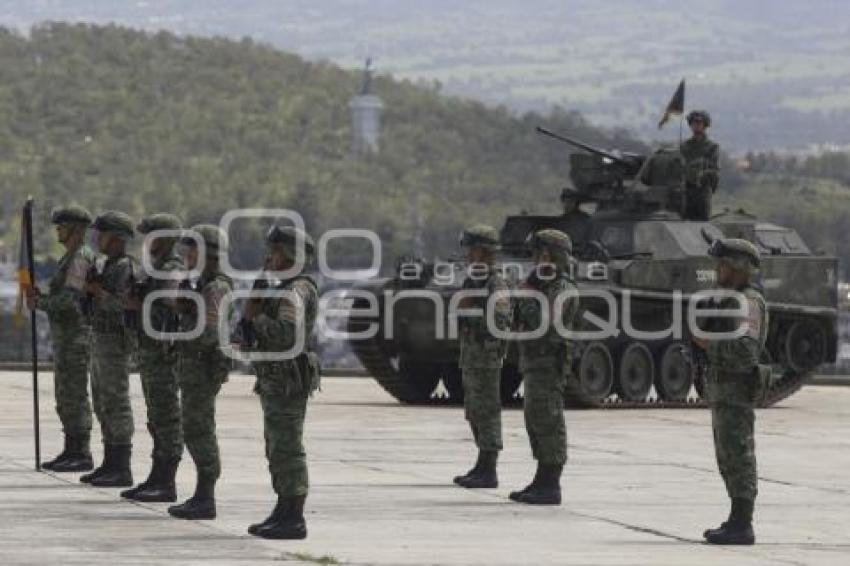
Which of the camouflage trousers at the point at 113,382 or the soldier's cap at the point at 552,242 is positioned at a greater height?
the soldier's cap at the point at 552,242

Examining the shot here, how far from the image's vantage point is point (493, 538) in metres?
19.1

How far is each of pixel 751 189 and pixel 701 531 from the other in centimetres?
13559

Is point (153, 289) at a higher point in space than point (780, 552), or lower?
higher

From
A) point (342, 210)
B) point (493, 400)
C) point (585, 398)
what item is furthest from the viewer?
point (342, 210)

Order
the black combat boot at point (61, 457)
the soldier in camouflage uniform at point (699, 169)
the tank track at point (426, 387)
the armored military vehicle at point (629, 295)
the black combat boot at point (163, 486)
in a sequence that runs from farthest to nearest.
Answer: the soldier in camouflage uniform at point (699, 169), the tank track at point (426, 387), the armored military vehicle at point (629, 295), the black combat boot at point (61, 457), the black combat boot at point (163, 486)

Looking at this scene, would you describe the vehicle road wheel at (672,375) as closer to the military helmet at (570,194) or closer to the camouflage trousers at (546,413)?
the military helmet at (570,194)

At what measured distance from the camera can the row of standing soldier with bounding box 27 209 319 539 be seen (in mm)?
18547

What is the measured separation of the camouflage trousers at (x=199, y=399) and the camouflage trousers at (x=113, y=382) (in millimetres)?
2181

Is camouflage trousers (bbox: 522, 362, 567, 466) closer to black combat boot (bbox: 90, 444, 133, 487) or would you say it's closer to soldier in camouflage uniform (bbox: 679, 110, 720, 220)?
black combat boot (bbox: 90, 444, 133, 487)

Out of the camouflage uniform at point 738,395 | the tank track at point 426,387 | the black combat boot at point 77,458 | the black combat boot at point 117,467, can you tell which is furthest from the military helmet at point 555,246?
the tank track at point 426,387

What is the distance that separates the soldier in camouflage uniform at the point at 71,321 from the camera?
22.5 meters

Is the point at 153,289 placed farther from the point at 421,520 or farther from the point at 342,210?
the point at 342,210

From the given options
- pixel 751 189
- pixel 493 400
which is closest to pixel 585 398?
pixel 493 400

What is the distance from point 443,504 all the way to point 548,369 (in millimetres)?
1220
